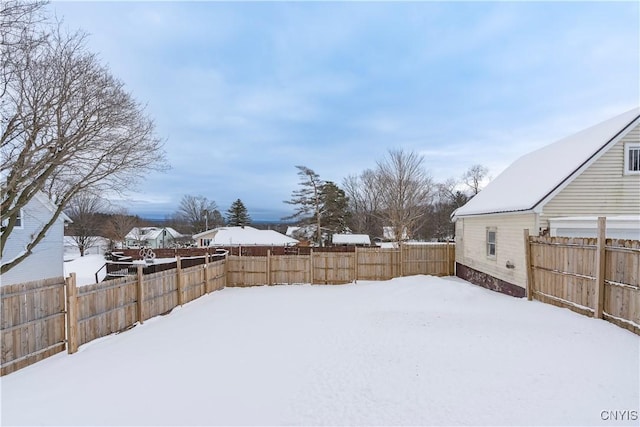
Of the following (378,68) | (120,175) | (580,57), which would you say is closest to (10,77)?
(120,175)

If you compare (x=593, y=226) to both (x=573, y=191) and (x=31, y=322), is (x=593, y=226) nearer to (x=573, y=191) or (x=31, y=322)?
(x=573, y=191)

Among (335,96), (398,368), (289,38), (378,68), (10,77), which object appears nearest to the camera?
(398,368)

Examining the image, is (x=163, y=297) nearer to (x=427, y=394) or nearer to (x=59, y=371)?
(x=59, y=371)

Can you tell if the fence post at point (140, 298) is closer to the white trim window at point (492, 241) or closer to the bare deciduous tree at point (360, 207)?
the white trim window at point (492, 241)

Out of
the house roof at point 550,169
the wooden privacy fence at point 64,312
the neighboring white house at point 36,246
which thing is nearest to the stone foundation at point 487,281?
the house roof at point 550,169

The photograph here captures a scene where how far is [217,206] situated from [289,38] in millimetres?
62691

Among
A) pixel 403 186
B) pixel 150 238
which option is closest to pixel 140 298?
pixel 403 186

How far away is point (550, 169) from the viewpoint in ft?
37.6

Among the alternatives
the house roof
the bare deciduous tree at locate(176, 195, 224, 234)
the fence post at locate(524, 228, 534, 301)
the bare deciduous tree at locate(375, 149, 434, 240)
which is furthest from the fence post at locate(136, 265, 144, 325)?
the bare deciduous tree at locate(176, 195, 224, 234)

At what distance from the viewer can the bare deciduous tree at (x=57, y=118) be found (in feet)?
21.3

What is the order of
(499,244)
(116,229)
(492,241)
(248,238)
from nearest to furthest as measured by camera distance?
(499,244) → (492,241) → (248,238) → (116,229)

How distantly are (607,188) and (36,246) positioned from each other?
21.8 meters

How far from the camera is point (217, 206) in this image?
236 feet

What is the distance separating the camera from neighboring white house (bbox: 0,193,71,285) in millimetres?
13992
